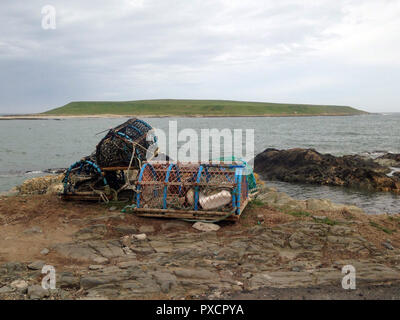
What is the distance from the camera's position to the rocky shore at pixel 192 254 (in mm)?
6395

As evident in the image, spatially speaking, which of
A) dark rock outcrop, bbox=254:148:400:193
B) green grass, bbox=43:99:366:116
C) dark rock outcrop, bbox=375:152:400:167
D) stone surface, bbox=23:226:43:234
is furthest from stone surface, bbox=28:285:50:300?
green grass, bbox=43:99:366:116

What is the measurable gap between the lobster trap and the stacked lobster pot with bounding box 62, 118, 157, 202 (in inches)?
43.9

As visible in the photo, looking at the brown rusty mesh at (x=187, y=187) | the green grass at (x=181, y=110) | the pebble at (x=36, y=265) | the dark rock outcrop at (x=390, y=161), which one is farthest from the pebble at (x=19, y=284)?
the green grass at (x=181, y=110)

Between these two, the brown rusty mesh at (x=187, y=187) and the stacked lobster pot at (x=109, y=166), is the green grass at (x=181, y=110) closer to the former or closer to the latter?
the stacked lobster pot at (x=109, y=166)

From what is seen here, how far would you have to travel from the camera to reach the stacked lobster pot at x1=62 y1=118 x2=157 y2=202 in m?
11.6

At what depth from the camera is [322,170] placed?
24547 mm

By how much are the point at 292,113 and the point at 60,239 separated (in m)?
180

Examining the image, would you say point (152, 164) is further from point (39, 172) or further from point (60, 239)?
point (39, 172)

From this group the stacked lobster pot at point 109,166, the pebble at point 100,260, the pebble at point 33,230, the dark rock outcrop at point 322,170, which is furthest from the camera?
the dark rock outcrop at point 322,170

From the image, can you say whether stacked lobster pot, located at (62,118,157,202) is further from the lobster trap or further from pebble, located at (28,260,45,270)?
pebble, located at (28,260,45,270)

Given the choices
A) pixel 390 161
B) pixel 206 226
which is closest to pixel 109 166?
pixel 206 226

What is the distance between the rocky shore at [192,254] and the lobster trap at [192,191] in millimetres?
358

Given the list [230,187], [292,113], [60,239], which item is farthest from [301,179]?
[292,113]
